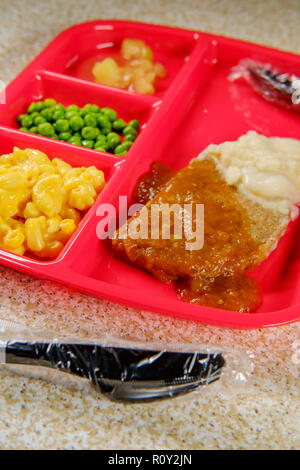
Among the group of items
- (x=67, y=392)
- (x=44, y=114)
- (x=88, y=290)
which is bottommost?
(x=67, y=392)

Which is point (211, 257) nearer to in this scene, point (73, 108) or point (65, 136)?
point (65, 136)

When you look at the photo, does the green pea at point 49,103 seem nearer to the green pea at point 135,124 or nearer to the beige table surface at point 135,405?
the green pea at point 135,124

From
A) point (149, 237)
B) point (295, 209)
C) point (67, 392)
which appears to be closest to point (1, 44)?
point (149, 237)

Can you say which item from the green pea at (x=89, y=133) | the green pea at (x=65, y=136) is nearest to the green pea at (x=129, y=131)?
the green pea at (x=89, y=133)

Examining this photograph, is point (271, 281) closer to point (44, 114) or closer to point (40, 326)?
point (40, 326)

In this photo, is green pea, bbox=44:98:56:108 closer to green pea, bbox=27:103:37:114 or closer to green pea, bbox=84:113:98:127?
green pea, bbox=27:103:37:114

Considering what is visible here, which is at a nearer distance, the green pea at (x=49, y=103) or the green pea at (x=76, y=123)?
the green pea at (x=76, y=123)

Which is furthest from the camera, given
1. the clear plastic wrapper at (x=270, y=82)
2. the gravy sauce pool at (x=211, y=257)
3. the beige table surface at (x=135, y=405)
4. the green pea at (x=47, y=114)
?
the clear plastic wrapper at (x=270, y=82)
